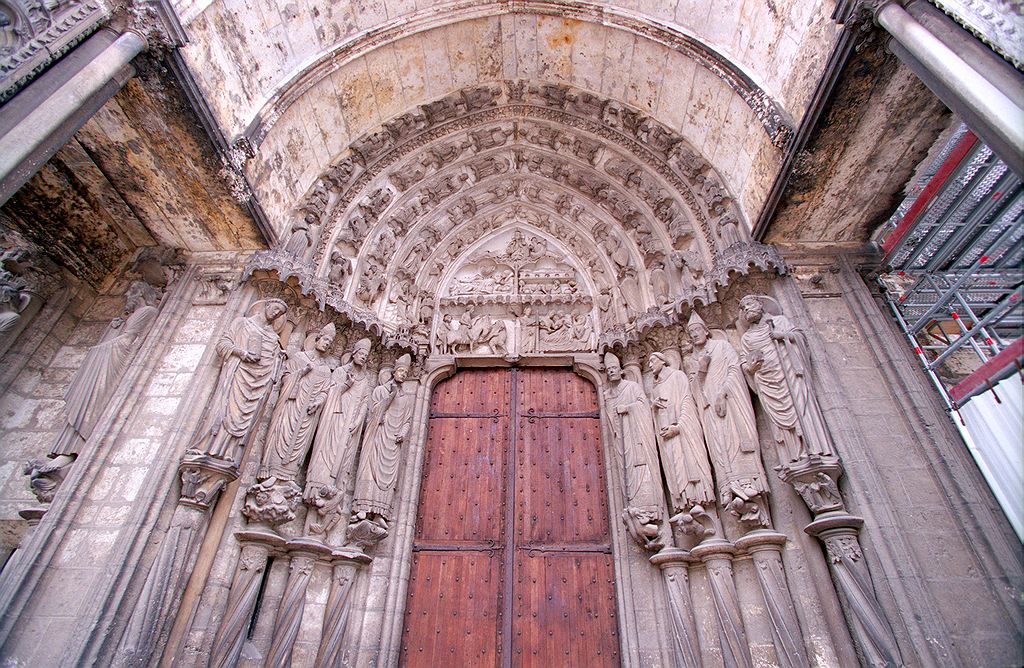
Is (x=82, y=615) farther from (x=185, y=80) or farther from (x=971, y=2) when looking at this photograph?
(x=971, y=2)

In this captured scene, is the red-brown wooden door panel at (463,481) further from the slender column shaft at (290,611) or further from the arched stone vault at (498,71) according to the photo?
the arched stone vault at (498,71)

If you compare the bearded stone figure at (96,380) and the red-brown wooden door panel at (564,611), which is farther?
the red-brown wooden door panel at (564,611)

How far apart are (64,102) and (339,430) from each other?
281 cm

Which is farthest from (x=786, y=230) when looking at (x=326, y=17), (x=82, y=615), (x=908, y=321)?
(x=82, y=615)

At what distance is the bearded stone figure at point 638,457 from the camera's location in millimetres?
4199

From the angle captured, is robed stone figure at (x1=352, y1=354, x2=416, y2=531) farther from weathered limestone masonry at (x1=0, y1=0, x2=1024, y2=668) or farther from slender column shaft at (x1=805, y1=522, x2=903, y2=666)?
slender column shaft at (x1=805, y1=522, x2=903, y2=666)

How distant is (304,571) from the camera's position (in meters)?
4.00

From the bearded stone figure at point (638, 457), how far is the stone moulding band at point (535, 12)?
242 cm

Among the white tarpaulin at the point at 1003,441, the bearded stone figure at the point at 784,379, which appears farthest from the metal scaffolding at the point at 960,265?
the bearded stone figure at the point at 784,379

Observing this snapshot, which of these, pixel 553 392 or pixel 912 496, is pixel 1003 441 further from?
pixel 553 392

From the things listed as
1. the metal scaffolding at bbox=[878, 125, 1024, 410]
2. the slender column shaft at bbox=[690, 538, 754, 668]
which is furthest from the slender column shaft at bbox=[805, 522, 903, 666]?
the metal scaffolding at bbox=[878, 125, 1024, 410]

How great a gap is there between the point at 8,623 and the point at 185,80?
3533mm

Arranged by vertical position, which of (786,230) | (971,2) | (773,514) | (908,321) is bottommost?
(773,514)

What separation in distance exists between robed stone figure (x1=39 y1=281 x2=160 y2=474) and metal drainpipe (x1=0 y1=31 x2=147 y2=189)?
6.73 feet
